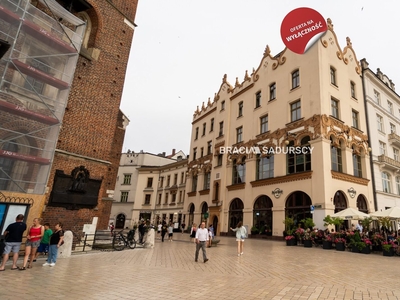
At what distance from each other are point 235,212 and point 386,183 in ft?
52.5

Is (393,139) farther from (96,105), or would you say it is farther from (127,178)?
(127,178)

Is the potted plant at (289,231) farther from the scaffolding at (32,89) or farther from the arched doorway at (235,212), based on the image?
the scaffolding at (32,89)

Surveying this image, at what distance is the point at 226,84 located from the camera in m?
35.8

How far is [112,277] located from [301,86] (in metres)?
23.0

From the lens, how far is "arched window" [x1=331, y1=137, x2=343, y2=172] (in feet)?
69.9

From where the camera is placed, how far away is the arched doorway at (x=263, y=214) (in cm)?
2359

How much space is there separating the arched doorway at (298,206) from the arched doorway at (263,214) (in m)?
2.08

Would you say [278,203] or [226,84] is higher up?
[226,84]

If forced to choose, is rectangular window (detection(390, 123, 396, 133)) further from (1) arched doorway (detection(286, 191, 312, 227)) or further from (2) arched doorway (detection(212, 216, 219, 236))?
(2) arched doorway (detection(212, 216, 219, 236))

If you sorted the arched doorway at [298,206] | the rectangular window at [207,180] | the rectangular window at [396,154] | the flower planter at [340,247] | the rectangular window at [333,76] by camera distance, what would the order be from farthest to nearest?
the rectangular window at [207,180], the rectangular window at [396,154], the rectangular window at [333,76], the arched doorway at [298,206], the flower planter at [340,247]

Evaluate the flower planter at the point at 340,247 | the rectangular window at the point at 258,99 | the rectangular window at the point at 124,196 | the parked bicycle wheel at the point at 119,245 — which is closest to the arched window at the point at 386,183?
the flower planter at the point at 340,247

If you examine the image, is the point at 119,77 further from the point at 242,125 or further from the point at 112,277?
the point at 242,125

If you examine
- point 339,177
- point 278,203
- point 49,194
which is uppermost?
point 339,177

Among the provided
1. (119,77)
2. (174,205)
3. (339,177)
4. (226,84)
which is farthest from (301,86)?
(174,205)
